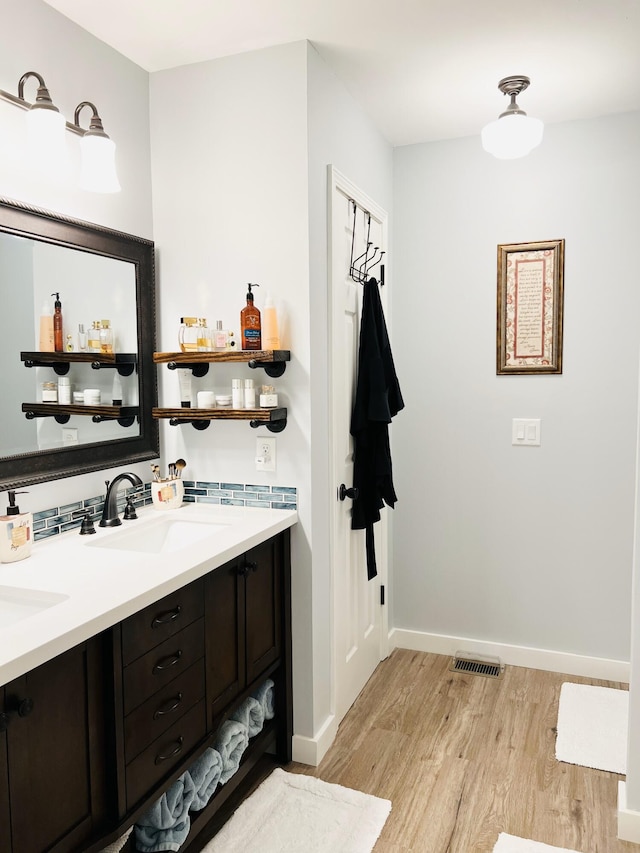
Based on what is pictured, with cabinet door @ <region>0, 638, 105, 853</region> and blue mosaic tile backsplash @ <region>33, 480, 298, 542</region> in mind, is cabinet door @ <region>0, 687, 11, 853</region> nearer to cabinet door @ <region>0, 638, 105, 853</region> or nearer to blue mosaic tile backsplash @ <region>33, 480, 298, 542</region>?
cabinet door @ <region>0, 638, 105, 853</region>

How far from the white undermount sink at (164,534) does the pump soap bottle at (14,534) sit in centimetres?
31

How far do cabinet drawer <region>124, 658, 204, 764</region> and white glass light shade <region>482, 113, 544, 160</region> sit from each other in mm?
2102

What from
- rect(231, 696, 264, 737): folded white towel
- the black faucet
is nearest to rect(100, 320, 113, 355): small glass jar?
the black faucet

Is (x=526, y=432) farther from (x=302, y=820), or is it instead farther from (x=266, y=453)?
(x=302, y=820)

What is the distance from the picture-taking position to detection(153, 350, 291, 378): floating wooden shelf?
2.20m

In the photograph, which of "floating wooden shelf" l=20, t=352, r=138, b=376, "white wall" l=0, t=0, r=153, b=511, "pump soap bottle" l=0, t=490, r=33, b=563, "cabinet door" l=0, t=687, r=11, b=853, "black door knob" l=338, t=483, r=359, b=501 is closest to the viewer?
"cabinet door" l=0, t=687, r=11, b=853

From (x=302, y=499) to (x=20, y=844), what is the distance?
51.6 inches

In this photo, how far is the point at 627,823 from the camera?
2.00 m

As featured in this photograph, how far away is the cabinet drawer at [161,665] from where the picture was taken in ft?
5.24

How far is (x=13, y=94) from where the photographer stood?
1.91m

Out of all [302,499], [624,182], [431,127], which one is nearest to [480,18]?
[431,127]

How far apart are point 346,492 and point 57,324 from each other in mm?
1250

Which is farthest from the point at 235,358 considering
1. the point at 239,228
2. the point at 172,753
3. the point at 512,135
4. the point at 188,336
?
the point at 512,135

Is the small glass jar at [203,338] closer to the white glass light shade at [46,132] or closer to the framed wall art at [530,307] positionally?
the white glass light shade at [46,132]
